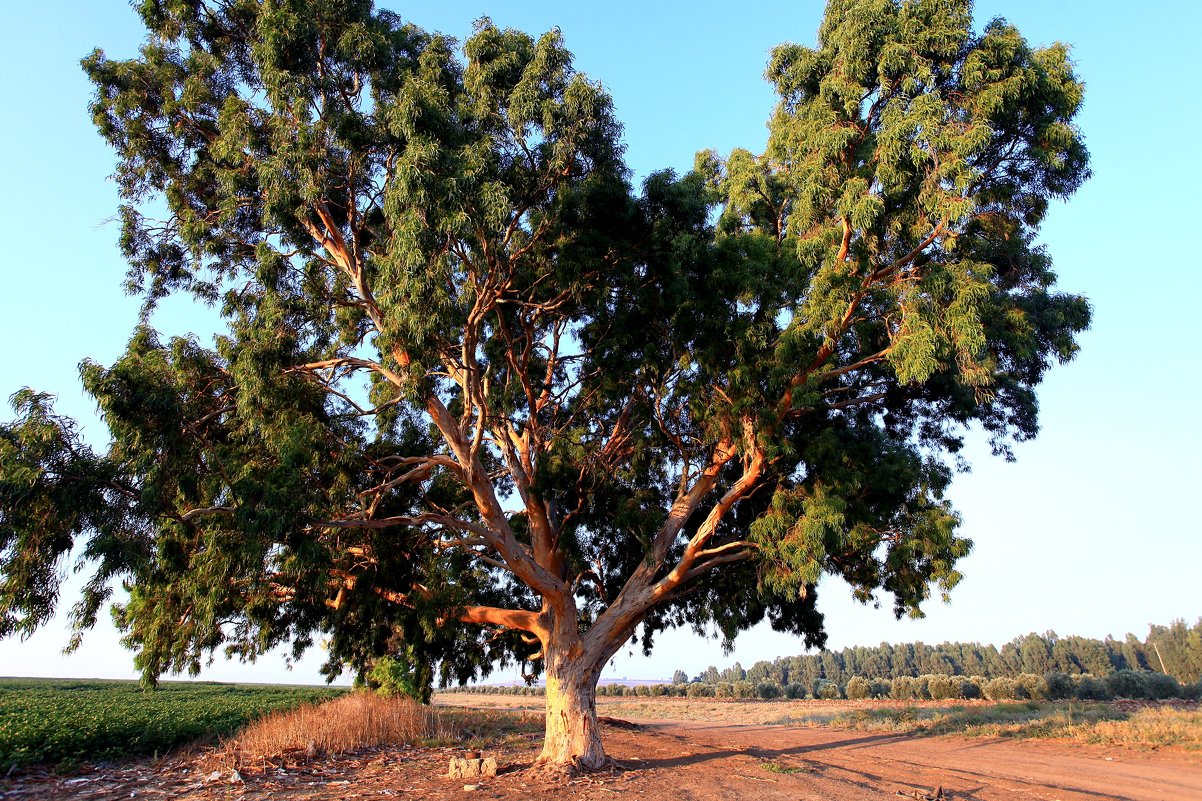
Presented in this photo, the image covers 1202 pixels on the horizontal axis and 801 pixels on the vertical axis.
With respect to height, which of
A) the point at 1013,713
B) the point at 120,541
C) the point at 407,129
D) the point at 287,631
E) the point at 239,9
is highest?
the point at 239,9

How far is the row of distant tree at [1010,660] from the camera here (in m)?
74.0

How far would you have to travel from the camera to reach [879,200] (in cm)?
884

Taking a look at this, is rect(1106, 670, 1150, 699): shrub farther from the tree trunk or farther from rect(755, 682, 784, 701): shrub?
the tree trunk

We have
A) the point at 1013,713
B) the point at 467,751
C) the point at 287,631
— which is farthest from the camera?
the point at 1013,713

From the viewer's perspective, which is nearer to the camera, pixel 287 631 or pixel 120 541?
pixel 120 541

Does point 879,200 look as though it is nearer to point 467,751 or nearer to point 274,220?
point 274,220

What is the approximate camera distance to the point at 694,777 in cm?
1002

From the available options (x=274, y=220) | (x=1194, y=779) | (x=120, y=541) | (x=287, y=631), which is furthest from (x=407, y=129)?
(x=1194, y=779)

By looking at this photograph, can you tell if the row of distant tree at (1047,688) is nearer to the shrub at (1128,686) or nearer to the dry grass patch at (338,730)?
the shrub at (1128,686)

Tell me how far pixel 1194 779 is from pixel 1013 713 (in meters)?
14.2

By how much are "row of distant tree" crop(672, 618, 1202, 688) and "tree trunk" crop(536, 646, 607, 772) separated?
60.2 metres

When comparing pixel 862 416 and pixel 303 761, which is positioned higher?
pixel 862 416

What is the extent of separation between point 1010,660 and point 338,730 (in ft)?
349

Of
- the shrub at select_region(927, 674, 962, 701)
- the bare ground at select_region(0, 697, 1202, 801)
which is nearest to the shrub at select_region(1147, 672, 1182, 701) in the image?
the shrub at select_region(927, 674, 962, 701)
